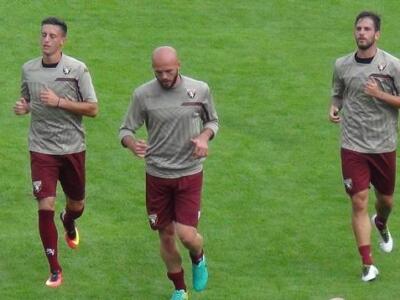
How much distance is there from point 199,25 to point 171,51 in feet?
32.6

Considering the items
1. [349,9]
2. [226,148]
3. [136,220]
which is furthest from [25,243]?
[349,9]

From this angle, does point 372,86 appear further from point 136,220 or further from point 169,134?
point 136,220

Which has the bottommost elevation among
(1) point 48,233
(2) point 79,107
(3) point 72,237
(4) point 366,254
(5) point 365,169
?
(3) point 72,237

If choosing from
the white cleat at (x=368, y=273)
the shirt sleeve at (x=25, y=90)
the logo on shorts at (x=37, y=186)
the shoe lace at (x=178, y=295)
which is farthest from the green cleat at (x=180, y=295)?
the shirt sleeve at (x=25, y=90)

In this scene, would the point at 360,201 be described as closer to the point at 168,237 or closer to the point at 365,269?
the point at 365,269

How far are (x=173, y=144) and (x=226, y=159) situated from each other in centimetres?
478

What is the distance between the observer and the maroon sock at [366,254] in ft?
41.5

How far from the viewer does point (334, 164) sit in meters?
16.2

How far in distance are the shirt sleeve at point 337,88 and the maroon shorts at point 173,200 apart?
70.7 inches

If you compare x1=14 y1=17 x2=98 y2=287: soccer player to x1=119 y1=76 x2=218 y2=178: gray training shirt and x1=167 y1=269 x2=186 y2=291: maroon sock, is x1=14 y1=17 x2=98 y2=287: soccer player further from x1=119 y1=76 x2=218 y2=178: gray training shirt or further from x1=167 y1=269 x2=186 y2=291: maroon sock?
x1=167 y1=269 x2=186 y2=291: maroon sock

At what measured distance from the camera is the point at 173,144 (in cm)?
1165

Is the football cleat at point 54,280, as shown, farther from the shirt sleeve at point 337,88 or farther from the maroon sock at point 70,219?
the shirt sleeve at point 337,88

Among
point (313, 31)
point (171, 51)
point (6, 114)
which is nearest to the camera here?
point (171, 51)

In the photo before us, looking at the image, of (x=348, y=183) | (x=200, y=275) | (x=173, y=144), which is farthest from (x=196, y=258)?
(x=348, y=183)
